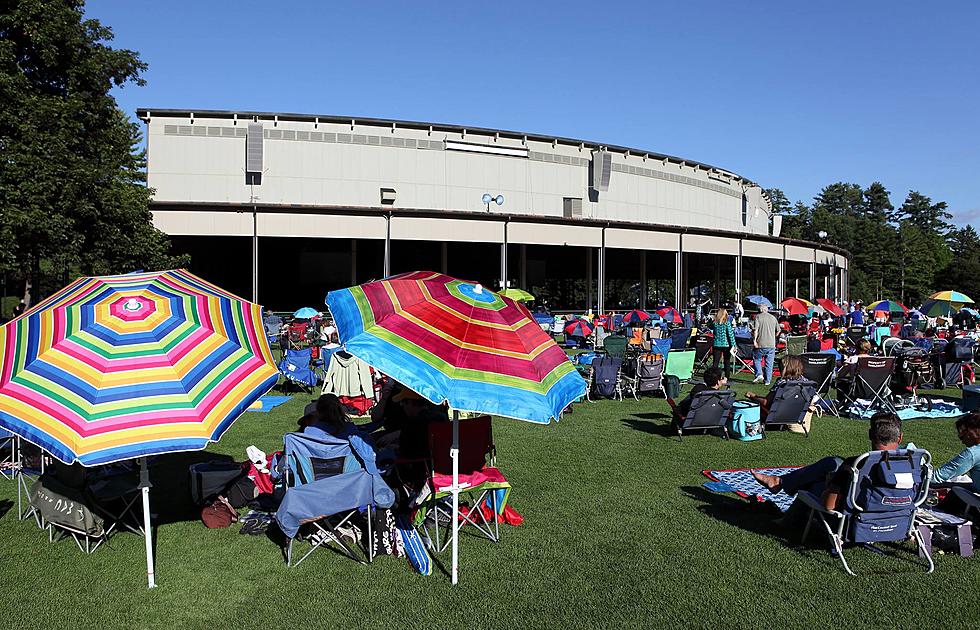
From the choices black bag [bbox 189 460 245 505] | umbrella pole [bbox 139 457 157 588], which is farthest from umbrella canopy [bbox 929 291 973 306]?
umbrella pole [bbox 139 457 157 588]

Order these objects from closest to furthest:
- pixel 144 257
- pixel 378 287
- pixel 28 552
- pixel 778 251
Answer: pixel 378 287
pixel 28 552
pixel 144 257
pixel 778 251

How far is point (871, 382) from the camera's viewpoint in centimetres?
1127

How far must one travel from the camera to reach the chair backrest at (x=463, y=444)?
5.27m

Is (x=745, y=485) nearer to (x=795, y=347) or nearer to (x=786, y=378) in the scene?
(x=786, y=378)

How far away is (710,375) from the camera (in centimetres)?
912

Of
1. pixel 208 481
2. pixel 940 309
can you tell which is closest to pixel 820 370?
pixel 208 481

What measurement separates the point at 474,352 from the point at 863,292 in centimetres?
7930

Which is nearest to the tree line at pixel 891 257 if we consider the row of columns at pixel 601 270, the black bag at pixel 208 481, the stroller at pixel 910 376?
the row of columns at pixel 601 270

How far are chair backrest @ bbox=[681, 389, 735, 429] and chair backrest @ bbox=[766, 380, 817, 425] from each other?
2.01 ft

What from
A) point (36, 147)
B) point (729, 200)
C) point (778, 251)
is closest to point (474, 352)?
point (36, 147)

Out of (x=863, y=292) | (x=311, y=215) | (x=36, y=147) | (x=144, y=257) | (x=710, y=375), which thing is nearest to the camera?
(x=710, y=375)

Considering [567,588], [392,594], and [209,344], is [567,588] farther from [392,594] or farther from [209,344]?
[209,344]

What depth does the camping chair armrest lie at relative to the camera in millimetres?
4887

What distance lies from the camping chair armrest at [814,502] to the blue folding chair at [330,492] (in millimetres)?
3044
